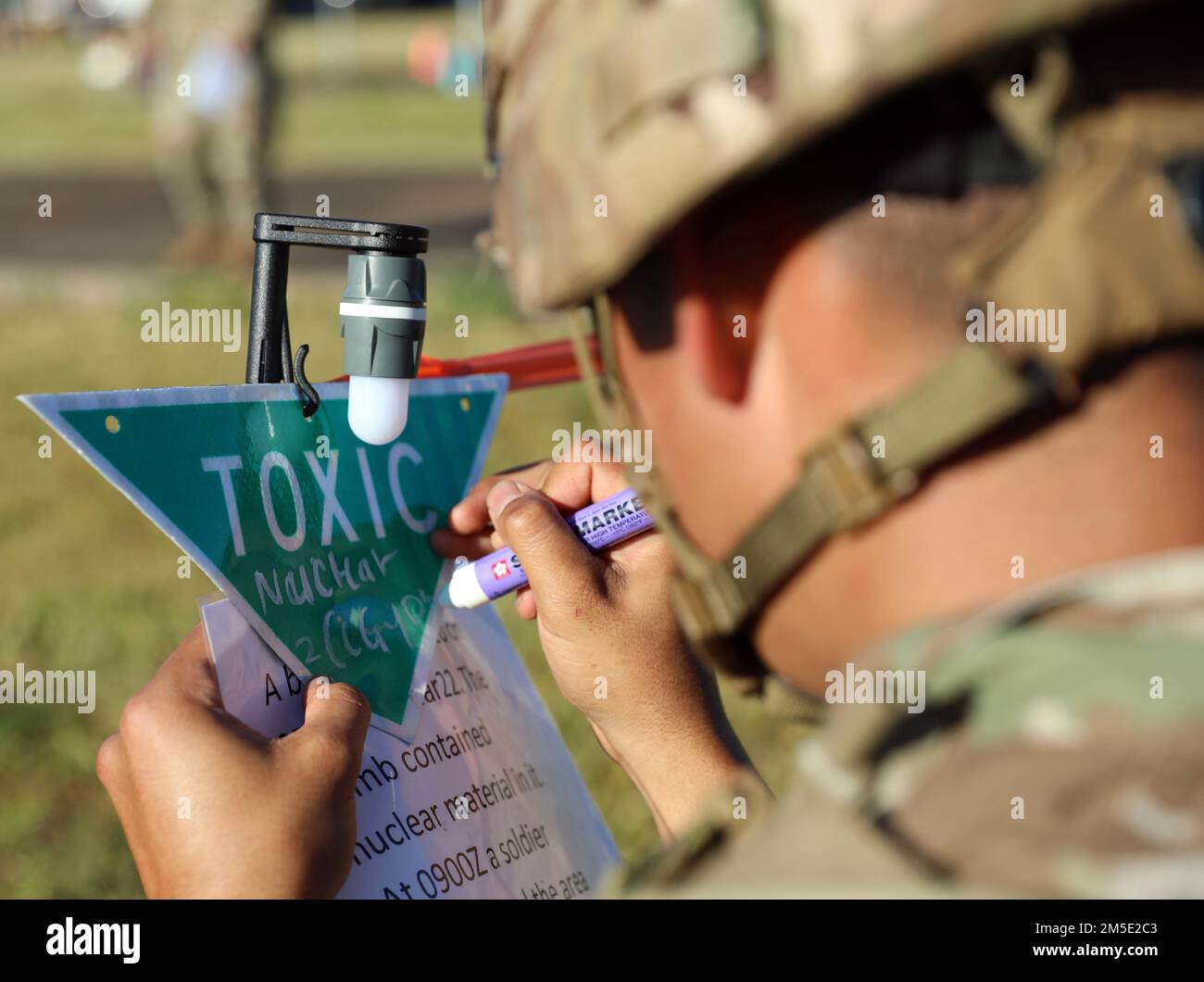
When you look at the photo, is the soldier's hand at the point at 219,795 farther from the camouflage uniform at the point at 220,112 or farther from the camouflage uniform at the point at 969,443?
the camouflage uniform at the point at 220,112

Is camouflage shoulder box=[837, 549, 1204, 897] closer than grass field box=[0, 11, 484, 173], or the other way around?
camouflage shoulder box=[837, 549, 1204, 897]

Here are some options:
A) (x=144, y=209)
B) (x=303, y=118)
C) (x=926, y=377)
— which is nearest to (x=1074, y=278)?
(x=926, y=377)

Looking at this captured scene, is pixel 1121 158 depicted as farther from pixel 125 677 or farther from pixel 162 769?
pixel 125 677

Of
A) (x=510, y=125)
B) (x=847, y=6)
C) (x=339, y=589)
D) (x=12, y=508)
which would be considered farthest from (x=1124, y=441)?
(x=12, y=508)

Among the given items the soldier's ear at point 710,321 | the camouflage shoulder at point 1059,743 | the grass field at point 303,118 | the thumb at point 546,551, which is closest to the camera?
the camouflage shoulder at point 1059,743

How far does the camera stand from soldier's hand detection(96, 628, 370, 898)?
144cm

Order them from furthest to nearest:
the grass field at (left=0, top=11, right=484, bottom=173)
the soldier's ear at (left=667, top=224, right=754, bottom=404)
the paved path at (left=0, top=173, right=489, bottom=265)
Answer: the grass field at (left=0, top=11, right=484, bottom=173) < the paved path at (left=0, top=173, right=489, bottom=265) < the soldier's ear at (left=667, top=224, right=754, bottom=404)

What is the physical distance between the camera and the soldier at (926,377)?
98cm

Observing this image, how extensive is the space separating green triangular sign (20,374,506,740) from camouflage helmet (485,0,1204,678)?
569 mm

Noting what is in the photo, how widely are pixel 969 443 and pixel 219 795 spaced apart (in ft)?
2.67

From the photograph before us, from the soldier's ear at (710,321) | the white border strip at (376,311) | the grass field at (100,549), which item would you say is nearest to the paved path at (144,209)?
the grass field at (100,549)

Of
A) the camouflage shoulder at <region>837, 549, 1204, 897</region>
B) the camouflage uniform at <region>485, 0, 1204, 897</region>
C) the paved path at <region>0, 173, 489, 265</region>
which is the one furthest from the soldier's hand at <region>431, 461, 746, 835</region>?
the paved path at <region>0, 173, 489, 265</region>

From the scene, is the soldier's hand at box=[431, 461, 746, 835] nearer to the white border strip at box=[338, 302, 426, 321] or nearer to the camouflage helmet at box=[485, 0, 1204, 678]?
the white border strip at box=[338, 302, 426, 321]

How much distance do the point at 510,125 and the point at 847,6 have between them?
0.37 meters
